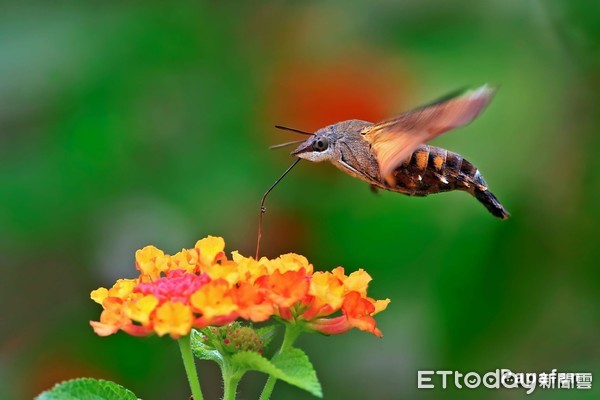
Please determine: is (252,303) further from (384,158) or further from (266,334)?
(384,158)

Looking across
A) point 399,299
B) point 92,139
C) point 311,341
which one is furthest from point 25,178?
point 399,299

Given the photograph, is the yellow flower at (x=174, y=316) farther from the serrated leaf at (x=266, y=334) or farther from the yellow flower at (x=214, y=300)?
the serrated leaf at (x=266, y=334)

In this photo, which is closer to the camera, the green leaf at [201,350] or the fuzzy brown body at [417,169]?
the green leaf at [201,350]

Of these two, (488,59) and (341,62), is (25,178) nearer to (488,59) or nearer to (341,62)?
(341,62)

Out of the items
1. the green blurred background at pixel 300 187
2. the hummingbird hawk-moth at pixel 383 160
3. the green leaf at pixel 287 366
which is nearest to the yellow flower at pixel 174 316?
the green leaf at pixel 287 366

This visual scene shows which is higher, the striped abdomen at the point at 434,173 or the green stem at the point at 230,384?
the striped abdomen at the point at 434,173

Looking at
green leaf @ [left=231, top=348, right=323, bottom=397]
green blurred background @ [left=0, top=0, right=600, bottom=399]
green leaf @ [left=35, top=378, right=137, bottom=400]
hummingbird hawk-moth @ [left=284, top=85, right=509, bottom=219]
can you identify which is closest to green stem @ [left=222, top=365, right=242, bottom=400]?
green leaf @ [left=231, top=348, right=323, bottom=397]
